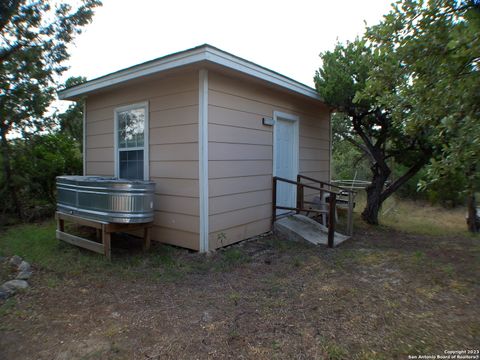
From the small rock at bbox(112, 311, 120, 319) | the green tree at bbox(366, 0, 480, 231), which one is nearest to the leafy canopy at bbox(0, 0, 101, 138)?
the small rock at bbox(112, 311, 120, 319)

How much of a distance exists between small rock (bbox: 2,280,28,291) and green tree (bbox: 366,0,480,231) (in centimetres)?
399

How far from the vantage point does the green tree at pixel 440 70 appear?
6.76 ft

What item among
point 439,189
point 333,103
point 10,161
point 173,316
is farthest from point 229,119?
point 439,189

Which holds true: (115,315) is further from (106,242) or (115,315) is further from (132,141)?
(132,141)

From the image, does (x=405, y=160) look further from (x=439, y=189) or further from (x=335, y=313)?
(x=335, y=313)

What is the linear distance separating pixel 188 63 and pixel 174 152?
4.24 feet

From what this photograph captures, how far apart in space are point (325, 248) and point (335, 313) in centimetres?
218

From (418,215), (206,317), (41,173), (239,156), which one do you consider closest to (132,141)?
(239,156)

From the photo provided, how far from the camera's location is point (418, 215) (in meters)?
10.1

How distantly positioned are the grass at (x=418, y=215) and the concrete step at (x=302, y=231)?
2239 mm

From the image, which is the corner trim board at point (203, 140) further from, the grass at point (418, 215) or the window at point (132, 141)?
the grass at point (418, 215)

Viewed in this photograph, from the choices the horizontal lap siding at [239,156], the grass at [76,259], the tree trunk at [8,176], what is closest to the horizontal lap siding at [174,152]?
the horizontal lap siding at [239,156]

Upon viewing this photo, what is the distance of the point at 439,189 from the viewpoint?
32.1ft

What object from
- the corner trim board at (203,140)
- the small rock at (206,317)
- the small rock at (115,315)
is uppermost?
Answer: the corner trim board at (203,140)
